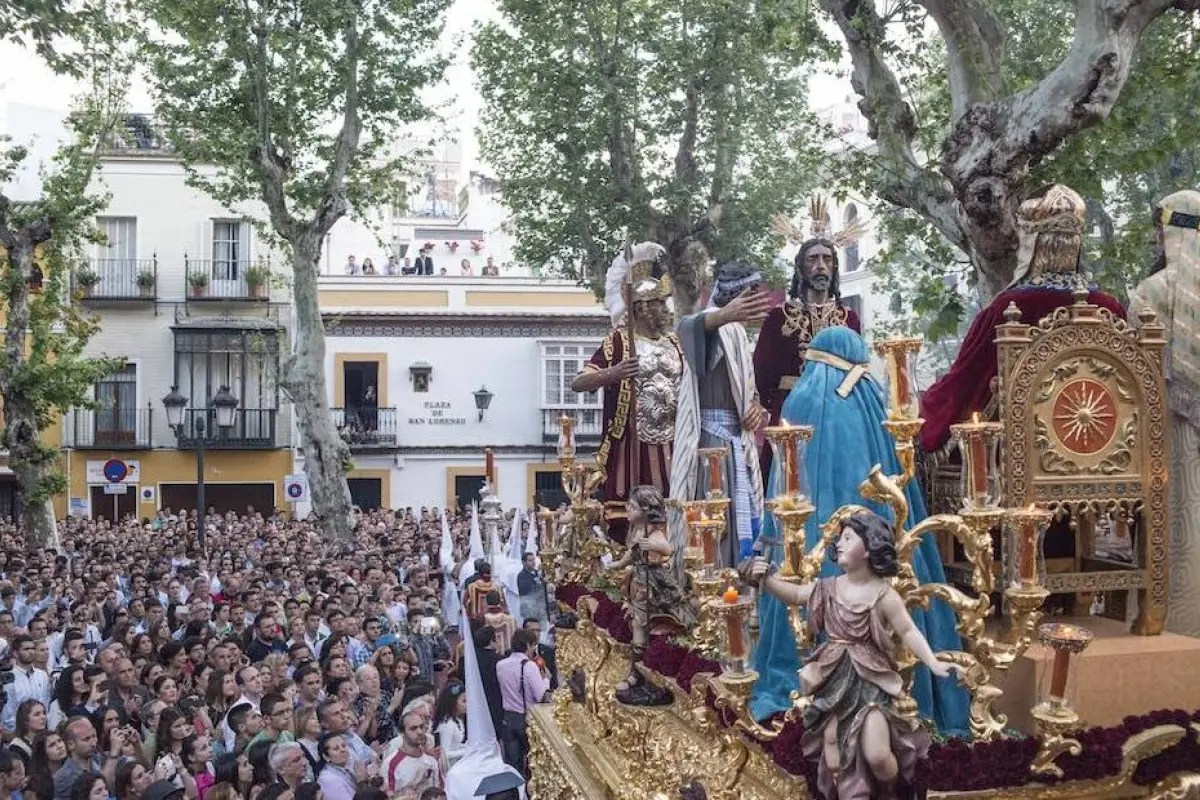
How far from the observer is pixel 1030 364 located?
4.93 m

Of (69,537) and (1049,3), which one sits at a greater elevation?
(1049,3)

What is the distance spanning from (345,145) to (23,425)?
740cm

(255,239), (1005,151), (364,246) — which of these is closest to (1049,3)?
(1005,151)

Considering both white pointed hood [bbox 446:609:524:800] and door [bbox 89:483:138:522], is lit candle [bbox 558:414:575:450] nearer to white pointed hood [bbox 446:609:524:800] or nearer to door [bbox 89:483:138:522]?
white pointed hood [bbox 446:609:524:800]

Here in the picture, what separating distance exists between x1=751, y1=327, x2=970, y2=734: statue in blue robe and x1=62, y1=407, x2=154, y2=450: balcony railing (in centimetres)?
3039

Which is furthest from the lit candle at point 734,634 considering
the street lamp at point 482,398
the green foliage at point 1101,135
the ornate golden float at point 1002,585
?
the street lamp at point 482,398

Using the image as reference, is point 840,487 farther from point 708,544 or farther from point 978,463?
point 978,463

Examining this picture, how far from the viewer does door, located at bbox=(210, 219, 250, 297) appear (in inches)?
1345

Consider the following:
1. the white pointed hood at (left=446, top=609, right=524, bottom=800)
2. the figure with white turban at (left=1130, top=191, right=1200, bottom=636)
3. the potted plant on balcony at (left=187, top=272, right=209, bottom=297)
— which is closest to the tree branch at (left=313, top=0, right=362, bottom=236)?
the potted plant on balcony at (left=187, top=272, right=209, bottom=297)

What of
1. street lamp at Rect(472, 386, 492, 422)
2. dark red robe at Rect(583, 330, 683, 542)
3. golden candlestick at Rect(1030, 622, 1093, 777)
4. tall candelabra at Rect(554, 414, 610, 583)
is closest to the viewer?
golden candlestick at Rect(1030, 622, 1093, 777)

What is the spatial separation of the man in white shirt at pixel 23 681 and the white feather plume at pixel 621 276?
217 inches

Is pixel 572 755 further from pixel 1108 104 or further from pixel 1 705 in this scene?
pixel 1108 104

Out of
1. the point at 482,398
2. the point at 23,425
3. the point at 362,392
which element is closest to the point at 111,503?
the point at 362,392

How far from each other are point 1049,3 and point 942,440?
1215cm
